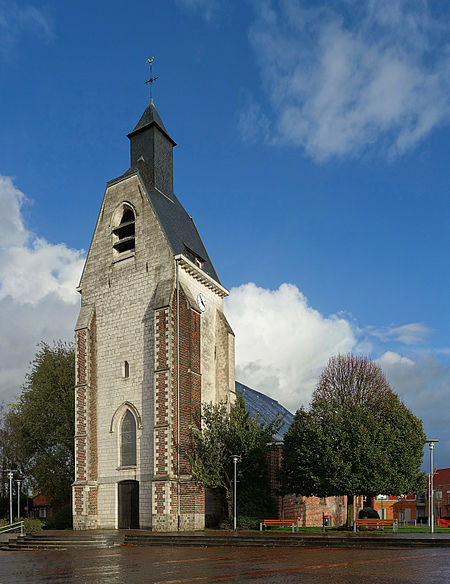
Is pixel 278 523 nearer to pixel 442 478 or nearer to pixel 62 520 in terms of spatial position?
pixel 62 520

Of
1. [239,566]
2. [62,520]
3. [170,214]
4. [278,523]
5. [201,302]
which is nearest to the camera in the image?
[239,566]

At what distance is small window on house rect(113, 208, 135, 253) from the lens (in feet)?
112

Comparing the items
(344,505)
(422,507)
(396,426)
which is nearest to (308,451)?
(396,426)

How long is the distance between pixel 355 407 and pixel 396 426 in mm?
2816

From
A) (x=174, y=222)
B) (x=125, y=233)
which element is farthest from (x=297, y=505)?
(x=125, y=233)

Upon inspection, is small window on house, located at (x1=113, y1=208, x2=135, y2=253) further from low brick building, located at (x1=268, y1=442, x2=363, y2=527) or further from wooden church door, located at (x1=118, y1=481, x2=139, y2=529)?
low brick building, located at (x1=268, y1=442, x2=363, y2=527)

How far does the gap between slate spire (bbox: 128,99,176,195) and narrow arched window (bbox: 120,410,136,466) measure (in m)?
14.4

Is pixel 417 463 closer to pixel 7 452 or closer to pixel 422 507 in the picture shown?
pixel 7 452

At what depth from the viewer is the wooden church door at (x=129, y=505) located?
1191 inches

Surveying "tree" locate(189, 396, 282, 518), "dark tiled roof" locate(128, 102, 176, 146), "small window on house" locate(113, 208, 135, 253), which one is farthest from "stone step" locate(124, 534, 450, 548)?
"dark tiled roof" locate(128, 102, 176, 146)

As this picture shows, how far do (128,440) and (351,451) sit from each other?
11.7 m

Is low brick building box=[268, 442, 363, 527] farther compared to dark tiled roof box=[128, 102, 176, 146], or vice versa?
dark tiled roof box=[128, 102, 176, 146]

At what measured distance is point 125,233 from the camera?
1380 inches

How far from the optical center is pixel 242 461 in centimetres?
2928
